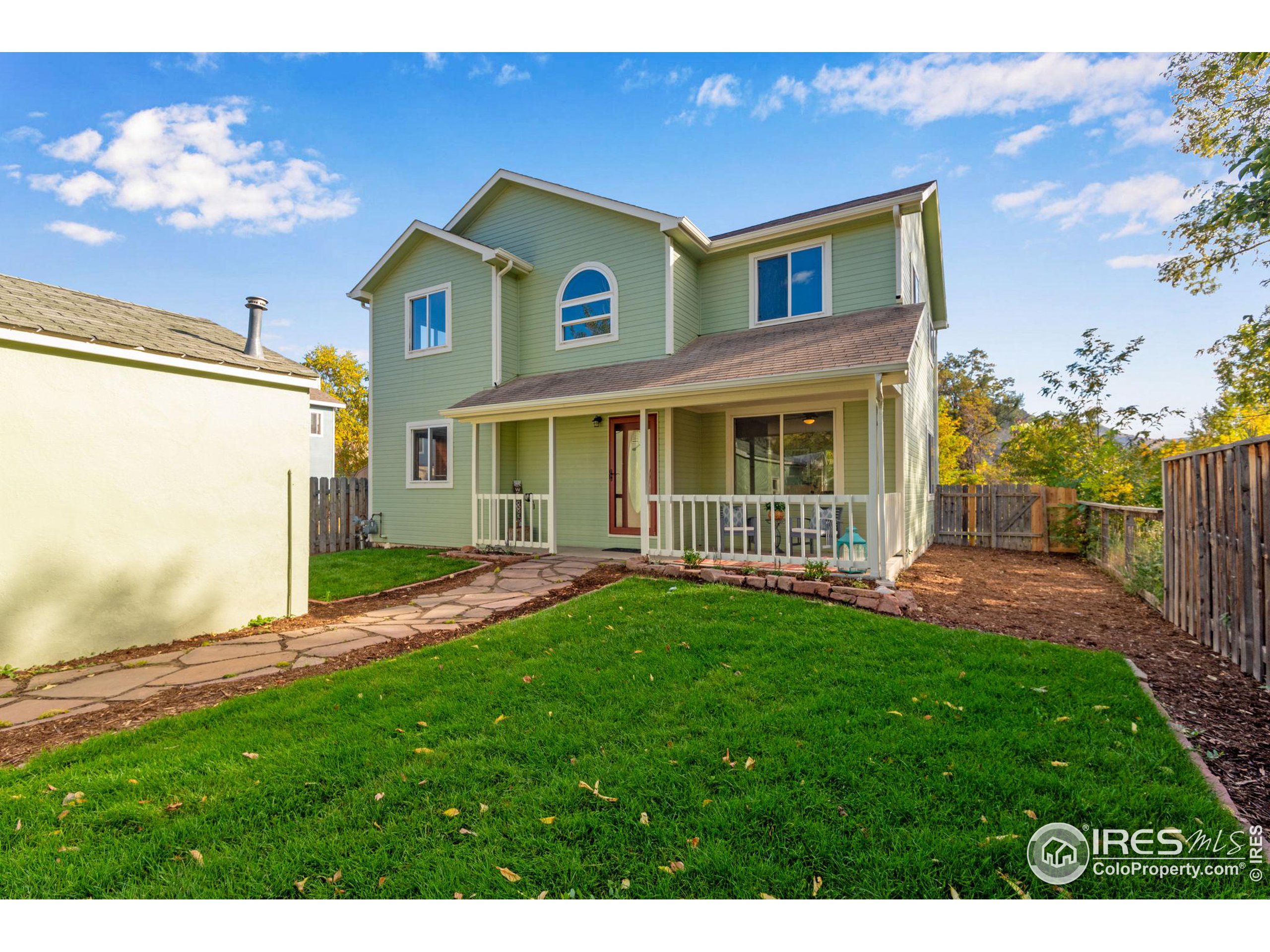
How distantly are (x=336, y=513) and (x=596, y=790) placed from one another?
12212 millimetres

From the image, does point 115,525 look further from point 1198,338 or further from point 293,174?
point 1198,338

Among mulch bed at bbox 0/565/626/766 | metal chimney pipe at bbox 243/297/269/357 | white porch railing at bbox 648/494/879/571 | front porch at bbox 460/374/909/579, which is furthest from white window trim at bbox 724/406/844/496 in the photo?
metal chimney pipe at bbox 243/297/269/357

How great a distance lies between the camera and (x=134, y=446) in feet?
16.6

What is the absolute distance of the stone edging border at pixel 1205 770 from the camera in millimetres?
2219

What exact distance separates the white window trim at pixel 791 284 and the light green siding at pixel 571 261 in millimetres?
1773

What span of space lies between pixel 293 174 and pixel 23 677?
11.0 metres

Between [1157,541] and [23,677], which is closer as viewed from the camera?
[23,677]

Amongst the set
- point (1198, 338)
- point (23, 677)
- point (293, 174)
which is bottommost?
point (23, 677)


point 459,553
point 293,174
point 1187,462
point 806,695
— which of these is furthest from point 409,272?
point 1187,462

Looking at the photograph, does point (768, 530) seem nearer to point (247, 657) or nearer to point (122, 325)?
point (247, 657)

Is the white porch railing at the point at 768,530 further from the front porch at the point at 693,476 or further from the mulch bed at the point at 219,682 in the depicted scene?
the mulch bed at the point at 219,682

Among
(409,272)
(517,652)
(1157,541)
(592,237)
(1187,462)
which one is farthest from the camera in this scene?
(409,272)
